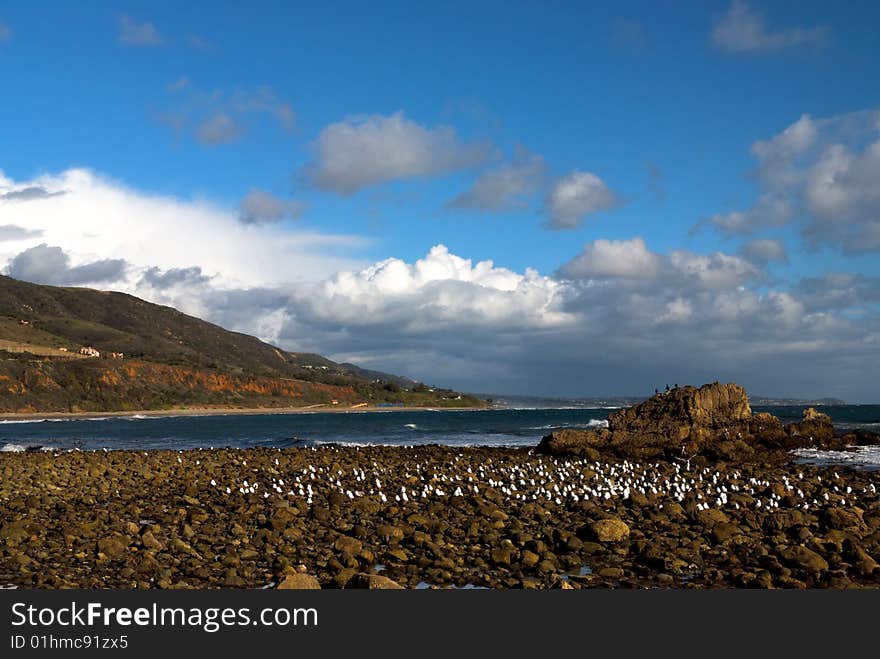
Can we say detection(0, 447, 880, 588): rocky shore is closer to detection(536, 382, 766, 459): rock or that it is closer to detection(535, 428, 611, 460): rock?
detection(536, 382, 766, 459): rock

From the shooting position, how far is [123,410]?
130500 mm

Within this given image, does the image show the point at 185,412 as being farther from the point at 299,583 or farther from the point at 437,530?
the point at 299,583

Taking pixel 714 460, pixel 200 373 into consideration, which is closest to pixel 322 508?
pixel 714 460

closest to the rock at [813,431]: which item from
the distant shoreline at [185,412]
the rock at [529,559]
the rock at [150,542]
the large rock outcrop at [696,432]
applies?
the large rock outcrop at [696,432]

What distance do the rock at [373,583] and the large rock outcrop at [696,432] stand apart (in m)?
27.8

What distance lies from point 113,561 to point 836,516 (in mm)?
16547

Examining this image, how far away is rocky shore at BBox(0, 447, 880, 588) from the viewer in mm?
14266

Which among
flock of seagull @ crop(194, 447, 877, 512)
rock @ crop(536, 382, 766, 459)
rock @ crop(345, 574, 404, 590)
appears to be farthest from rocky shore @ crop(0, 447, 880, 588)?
rock @ crop(536, 382, 766, 459)

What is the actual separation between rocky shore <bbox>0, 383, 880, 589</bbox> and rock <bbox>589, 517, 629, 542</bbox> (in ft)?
0.13

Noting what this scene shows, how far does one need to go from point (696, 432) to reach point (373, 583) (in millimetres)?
34642

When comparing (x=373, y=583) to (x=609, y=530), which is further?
(x=609, y=530)

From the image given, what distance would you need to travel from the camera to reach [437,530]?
1845 cm

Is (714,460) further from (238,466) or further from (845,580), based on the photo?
(845,580)

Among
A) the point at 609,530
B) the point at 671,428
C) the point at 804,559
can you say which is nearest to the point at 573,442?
the point at 671,428
